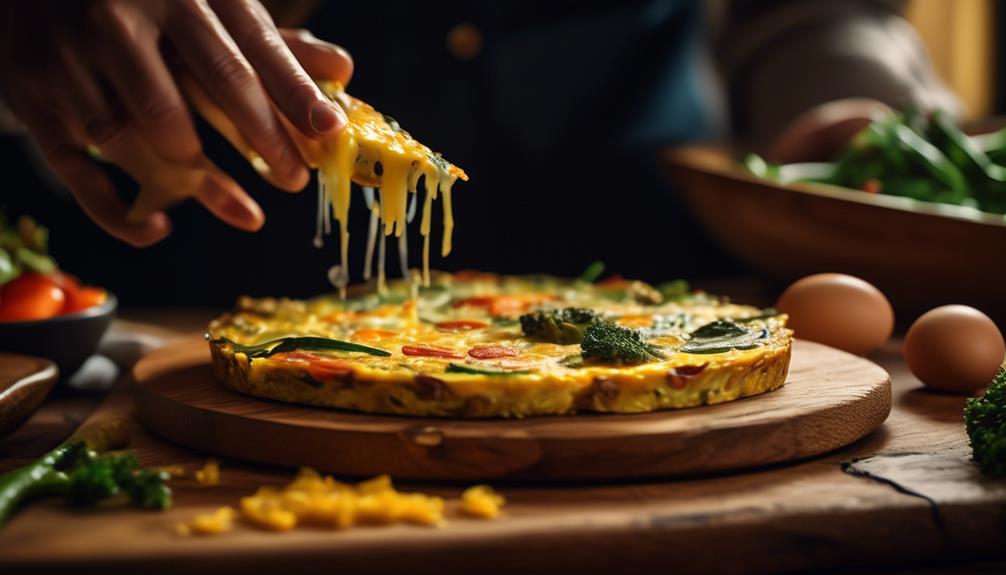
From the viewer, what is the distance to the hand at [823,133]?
16.2ft

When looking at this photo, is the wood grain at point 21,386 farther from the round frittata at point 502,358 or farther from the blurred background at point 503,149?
the blurred background at point 503,149

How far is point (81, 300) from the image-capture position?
11.0 ft

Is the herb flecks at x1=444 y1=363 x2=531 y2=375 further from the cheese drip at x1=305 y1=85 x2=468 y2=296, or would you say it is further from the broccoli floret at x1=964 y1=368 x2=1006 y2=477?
the broccoli floret at x1=964 y1=368 x2=1006 y2=477

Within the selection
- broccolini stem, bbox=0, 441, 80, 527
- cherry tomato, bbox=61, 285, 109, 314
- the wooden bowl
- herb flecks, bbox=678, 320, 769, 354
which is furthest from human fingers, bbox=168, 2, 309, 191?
the wooden bowl

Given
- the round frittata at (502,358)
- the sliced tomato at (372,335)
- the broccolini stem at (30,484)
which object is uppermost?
the round frittata at (502,358)

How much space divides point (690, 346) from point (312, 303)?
4.76 feet

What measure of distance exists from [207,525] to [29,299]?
1.66 m

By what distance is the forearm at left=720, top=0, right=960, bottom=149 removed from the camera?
548 cm

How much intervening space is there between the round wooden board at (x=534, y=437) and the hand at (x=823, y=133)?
277cm

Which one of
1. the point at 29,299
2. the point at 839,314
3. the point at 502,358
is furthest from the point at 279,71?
the point at 839,314

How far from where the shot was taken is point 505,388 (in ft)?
7.17

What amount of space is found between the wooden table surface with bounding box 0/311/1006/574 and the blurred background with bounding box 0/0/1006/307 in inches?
122

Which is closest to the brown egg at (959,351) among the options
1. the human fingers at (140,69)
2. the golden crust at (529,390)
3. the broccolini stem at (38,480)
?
the golden crust at (529,390)

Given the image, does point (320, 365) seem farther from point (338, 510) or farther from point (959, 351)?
point (959, 351)
